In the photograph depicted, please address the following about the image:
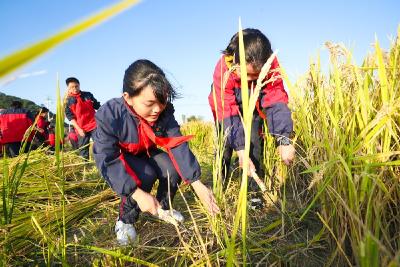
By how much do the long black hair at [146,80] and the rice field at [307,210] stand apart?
1.21 feet

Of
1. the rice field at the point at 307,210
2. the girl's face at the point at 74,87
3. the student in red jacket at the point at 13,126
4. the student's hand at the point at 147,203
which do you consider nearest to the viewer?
the rice field at the point at 307,210

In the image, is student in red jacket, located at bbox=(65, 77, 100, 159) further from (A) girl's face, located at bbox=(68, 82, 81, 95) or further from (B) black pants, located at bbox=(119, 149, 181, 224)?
(B) black pants, located at bbox=(119, 149, 181, 224)

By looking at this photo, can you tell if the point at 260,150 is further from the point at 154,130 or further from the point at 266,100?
the point at 154,130

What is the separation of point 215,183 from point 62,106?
666 millimetres

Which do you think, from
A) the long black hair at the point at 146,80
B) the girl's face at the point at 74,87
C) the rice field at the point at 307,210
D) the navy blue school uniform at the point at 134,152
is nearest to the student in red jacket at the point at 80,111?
the girl's face at the point at 74,87

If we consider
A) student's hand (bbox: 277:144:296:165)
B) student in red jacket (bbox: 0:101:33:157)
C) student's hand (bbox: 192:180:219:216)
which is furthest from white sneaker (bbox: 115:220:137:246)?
student in red jacket (bbox: 0:101:33:157)

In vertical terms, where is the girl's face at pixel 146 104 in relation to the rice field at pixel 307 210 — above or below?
above

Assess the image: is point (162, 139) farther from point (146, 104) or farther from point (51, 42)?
point (51, 42)

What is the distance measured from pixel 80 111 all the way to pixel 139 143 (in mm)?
2826

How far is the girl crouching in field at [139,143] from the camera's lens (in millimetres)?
1444

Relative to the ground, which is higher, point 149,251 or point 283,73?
point 283,73

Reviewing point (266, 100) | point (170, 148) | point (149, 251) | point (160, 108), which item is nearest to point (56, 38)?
point (149, 251)

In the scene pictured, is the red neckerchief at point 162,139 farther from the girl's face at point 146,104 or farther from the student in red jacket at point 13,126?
the student in red jacket at point 13,126

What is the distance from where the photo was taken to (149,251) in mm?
1275
